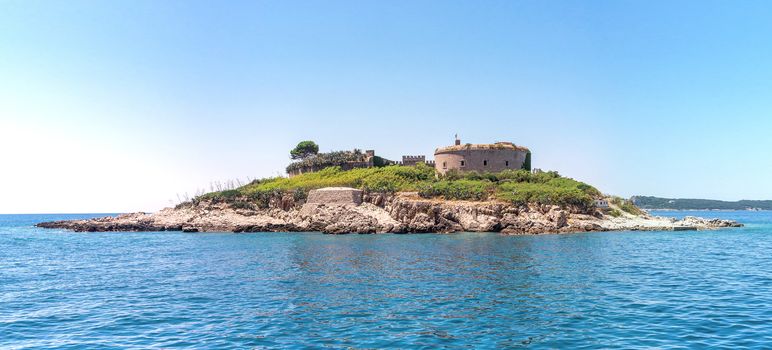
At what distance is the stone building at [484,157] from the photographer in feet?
225

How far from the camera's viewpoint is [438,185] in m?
60.4

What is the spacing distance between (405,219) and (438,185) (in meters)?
8.42

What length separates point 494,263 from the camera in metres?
27.5

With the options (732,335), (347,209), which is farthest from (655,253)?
(347,209)

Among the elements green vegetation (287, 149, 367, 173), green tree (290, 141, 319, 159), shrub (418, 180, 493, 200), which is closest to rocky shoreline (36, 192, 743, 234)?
shrub (418, 180, 493, 200)

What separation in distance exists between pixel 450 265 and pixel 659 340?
14373 mm

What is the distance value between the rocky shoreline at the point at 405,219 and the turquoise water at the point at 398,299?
652 inches

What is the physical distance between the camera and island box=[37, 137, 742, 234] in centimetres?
5234

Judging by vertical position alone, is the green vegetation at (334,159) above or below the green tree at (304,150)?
below

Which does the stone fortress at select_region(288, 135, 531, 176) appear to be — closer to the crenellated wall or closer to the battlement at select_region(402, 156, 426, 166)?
the crenellated wall

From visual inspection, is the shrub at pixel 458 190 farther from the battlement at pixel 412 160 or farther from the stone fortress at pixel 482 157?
the battlement at pixel 412 160

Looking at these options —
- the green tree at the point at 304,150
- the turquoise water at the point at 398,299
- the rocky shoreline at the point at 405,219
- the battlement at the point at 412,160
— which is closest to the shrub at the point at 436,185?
the rocky shoreline at the point at 405,219

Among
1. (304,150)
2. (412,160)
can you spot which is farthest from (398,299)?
(304,150)

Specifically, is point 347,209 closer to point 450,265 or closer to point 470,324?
point 450,265
